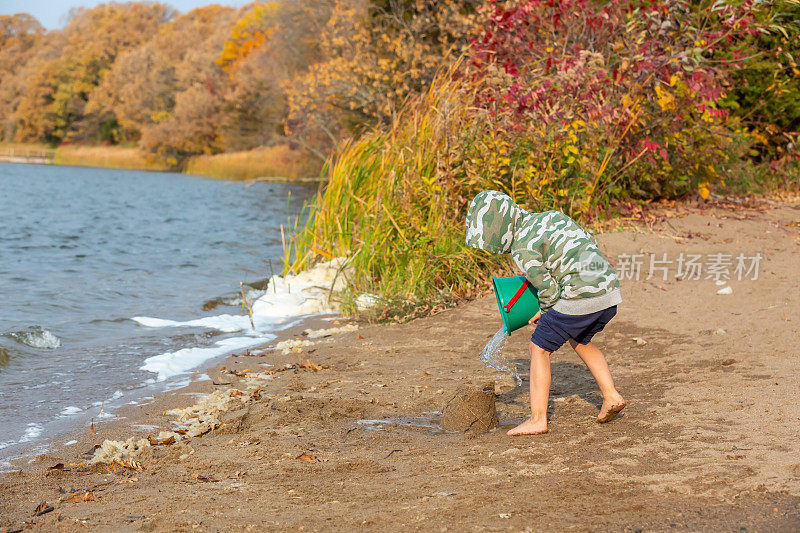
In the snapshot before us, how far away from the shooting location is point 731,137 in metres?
9.80

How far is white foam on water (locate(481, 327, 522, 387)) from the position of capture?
193 inches

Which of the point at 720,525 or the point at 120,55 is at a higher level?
the point at 120,55

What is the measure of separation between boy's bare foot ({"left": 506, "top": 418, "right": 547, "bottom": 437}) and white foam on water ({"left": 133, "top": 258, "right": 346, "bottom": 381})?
11.5ft

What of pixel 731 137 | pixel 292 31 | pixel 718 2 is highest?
pixel 292 31

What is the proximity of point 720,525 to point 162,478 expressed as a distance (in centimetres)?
256

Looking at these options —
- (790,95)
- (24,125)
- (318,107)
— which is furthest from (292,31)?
(24,125)

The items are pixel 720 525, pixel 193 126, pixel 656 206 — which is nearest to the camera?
pixel 720 525

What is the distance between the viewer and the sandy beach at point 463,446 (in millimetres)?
3018

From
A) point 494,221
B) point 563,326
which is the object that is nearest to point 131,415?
point 494,221

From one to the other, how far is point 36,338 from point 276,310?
7.97 ft

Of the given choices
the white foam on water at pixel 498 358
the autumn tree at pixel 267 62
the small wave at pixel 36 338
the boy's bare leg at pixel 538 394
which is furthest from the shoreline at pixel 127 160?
the boy's bare leg at pixel 538 394

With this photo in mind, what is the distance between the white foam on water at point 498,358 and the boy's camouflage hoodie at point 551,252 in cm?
66

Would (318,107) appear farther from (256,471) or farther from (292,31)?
(256,471)

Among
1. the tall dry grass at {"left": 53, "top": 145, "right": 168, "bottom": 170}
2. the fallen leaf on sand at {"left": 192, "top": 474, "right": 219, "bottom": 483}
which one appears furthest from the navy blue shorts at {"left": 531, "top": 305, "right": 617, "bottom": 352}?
the tall dry grass at {"left": 53, "top": 145, "right": 168, "bottom": 170}
